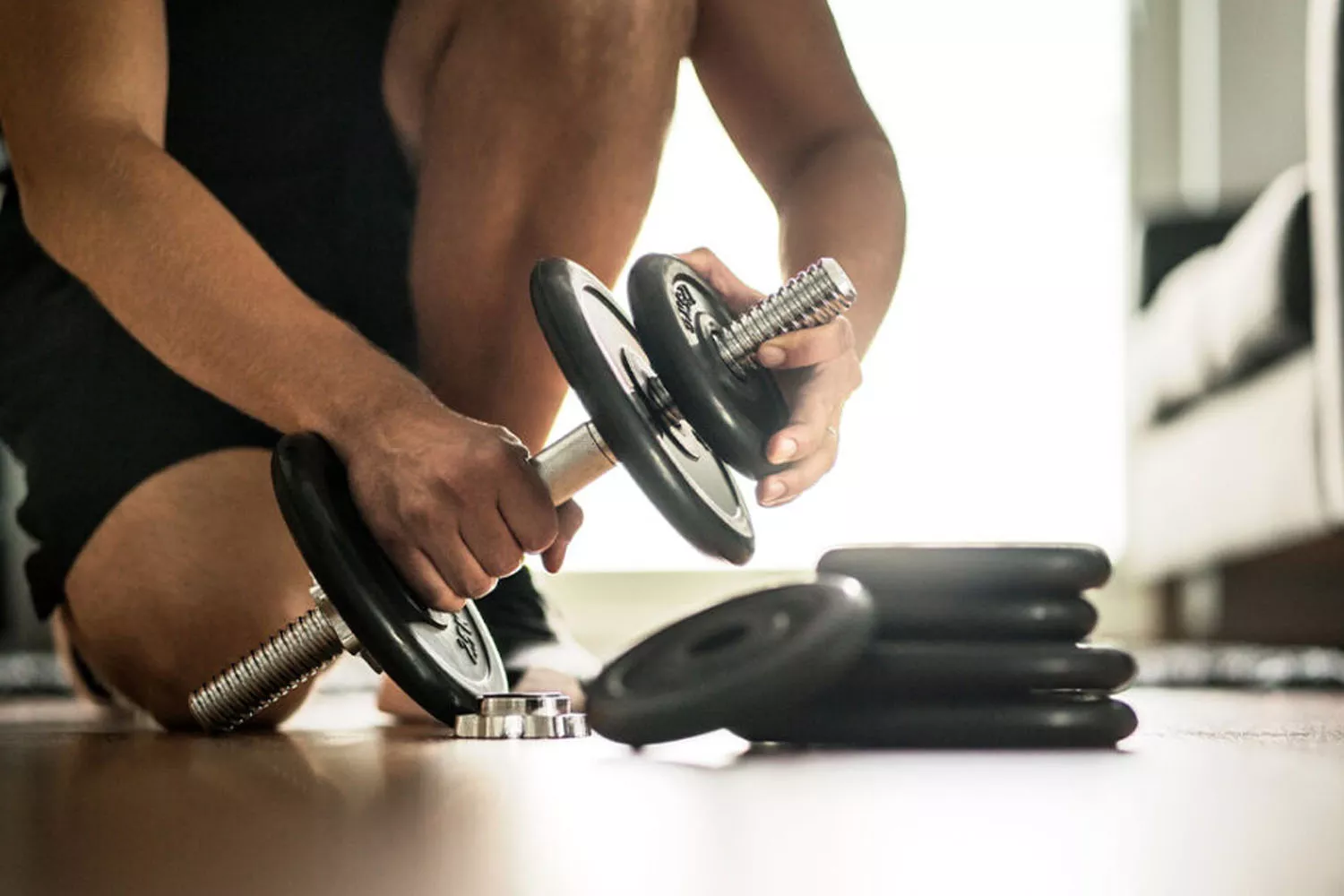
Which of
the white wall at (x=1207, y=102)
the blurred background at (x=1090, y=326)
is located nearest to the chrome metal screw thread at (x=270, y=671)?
the blurred background at (x=1090, y=326)

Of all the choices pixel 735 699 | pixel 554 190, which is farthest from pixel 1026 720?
pixel 554 190

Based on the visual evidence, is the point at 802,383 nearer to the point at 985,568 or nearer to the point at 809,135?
the point at 985,568

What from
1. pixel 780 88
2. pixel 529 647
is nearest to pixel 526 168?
pixel 780 88

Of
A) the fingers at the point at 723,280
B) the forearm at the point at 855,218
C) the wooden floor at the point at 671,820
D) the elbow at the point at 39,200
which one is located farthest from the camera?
the forearm at the point at 855,218

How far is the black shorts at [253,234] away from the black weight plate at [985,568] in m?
0.46

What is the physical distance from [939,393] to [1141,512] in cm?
85

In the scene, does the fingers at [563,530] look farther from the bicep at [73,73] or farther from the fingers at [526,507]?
the bicep at [73,73]

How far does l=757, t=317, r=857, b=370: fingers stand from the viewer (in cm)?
78

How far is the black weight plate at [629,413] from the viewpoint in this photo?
2.09 ft

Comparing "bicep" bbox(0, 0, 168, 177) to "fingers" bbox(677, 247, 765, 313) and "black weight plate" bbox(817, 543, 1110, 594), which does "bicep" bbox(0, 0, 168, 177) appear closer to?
"fingers" bbox(677, 247, 765, 313)

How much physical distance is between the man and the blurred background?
0.08 meters

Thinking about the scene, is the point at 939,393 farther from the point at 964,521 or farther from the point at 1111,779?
the point at 1111,779

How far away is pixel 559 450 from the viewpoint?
2.43 feet

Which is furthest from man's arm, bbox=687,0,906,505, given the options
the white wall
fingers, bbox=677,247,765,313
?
the white wall
